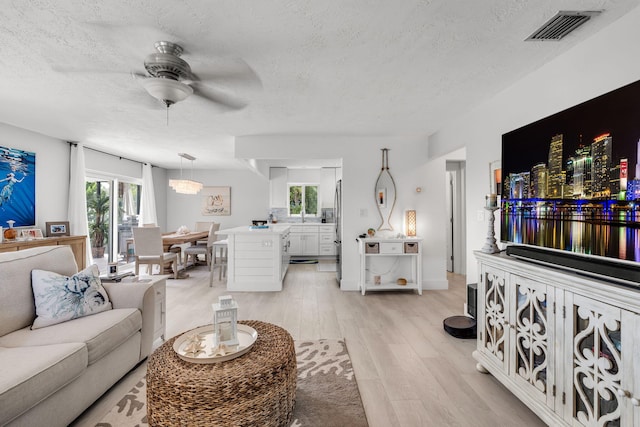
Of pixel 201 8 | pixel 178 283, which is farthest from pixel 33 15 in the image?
pixel 178 283

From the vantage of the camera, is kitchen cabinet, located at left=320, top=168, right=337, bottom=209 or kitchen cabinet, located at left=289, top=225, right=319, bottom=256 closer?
kitchen cabinet, located at left=289, top=225, right=319, bottom=256

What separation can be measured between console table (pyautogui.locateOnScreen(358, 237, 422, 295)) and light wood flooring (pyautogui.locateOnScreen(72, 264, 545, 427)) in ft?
0.48

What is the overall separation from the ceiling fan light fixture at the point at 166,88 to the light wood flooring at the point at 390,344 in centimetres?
209

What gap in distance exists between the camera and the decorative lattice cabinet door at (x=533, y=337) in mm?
1569

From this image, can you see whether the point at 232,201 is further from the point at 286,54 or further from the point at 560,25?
the point at 560,25

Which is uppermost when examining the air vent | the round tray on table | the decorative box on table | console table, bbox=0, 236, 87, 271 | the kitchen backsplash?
the air vent

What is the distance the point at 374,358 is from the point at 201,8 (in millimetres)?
2685

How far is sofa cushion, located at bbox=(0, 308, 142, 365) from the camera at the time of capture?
1729 mm

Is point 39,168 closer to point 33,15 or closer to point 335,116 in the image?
point 33,15

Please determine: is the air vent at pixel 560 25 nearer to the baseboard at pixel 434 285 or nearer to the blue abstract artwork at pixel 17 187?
the baseboard at pixel 434 285

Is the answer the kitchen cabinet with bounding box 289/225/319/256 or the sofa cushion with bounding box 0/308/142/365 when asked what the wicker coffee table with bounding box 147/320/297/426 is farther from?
the kitchen cabinet with bounding box 289/225/319/256

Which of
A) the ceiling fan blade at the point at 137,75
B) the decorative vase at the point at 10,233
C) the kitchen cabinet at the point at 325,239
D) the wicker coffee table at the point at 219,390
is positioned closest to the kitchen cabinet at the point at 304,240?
the kitchen cabinet at the point at 325,239

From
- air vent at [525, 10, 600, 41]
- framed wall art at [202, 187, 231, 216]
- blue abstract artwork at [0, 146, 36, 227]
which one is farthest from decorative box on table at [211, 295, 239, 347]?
framed wall art at [202, 187, 231, 216]

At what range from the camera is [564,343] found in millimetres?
1483
